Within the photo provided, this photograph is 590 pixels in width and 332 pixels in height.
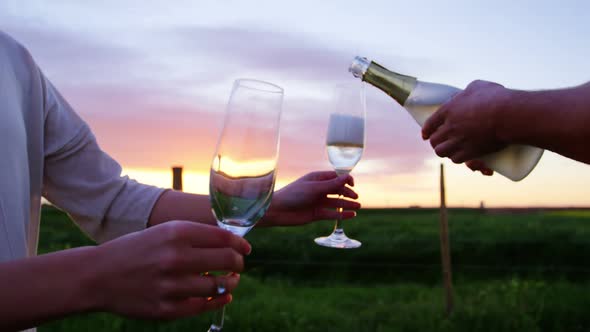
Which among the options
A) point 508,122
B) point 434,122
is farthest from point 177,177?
point 508,122

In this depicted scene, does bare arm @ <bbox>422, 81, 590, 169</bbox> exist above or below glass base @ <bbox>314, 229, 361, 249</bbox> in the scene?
above

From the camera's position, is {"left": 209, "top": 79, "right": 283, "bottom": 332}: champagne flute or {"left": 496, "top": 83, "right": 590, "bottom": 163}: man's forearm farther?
{"left": 496, "top": 83, "right": 590, "bottom": 163}: man's forearm

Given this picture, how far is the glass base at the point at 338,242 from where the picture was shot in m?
2.15

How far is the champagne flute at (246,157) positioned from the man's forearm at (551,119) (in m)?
0.81

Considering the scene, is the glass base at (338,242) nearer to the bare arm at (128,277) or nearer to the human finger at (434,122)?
the human finger at (434,122)

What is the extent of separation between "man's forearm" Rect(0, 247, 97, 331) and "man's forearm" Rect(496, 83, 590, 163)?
123 centimetres

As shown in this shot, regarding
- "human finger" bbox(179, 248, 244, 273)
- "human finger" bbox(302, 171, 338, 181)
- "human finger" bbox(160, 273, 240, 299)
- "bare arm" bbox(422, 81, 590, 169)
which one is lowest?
"human finger" bbox(160, 273, 240, 299)

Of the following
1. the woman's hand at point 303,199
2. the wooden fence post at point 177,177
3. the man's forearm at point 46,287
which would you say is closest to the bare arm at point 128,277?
the man's forearm at point 46,287

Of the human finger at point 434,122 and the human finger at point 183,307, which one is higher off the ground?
the human finger at point 434,122

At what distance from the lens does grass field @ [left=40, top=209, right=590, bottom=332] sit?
541cm

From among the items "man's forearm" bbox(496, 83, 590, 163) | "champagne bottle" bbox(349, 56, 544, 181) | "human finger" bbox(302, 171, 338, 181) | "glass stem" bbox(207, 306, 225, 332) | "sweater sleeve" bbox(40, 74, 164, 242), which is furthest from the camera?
"champagne bottle" bbox(349, 56, 544, 181)

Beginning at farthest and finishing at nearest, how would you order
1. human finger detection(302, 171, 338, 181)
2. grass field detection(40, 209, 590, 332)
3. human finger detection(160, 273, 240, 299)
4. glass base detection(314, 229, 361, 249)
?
grass field detection(40, 209, 590, 332) < glass base detection(314, 229, 361, 249) < human finger detection(302, 171, 338, 181) < human finger detection(160, 273, 240, 299)

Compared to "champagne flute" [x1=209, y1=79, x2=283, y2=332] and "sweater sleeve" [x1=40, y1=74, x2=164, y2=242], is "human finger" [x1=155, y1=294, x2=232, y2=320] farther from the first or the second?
"sweater sleeve" [x1=40, y1=74, x2=164, y2=242]

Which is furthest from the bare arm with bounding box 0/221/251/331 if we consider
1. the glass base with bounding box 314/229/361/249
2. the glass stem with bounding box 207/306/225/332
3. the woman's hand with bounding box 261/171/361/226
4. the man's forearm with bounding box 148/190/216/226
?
→ the glass base with bounding box 314/229/361/249
